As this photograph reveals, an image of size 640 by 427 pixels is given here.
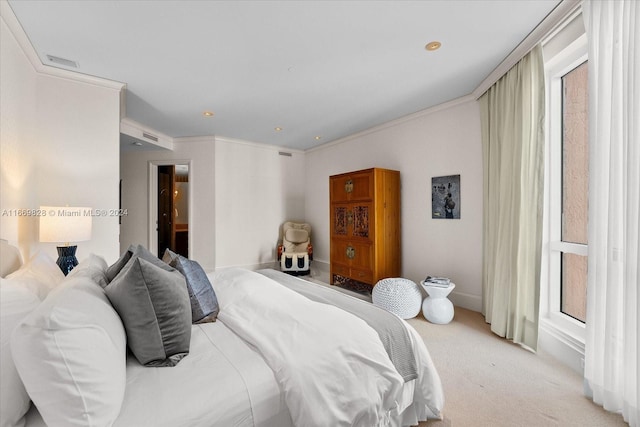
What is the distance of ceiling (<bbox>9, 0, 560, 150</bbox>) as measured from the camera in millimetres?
1969

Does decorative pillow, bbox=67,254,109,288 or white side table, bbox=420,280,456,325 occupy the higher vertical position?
decorative pillow, bbox=67,254,109,288

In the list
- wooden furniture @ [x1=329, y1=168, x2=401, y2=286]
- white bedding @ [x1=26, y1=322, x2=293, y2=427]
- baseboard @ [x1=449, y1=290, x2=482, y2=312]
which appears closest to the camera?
white bedding @ [x1=26, y1=322, x2=293, y2=427]

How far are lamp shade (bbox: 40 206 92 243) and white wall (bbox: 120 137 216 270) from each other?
2.64 m

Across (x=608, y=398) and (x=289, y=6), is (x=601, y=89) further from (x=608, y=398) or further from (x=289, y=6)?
(x=289, y=6)

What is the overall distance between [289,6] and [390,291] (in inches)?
111

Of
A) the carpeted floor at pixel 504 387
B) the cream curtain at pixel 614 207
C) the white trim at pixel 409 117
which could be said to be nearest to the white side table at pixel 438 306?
the carpeted floor at pixel 504 387

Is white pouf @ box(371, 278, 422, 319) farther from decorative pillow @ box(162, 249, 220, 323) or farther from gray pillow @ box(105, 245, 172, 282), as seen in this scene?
gray pillow @ box(105, 245, 172, 282)

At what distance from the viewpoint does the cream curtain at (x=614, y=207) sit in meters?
1.55

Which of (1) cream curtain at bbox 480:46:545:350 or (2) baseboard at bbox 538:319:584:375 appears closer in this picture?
(2) baseboard at bbox 538:319:584:375

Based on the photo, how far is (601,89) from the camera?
175 cm

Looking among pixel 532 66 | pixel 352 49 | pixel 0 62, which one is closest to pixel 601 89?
pixel 532 66

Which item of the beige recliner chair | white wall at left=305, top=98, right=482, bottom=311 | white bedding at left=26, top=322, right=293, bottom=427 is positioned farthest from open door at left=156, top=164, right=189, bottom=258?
white bedding at left=26, top=322, right=293, bottom=427

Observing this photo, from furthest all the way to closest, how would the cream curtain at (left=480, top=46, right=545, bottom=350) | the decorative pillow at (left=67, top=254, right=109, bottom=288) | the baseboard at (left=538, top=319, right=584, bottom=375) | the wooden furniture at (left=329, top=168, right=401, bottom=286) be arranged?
the wooden furniture at (left=329, top=168, right=401, bottom=286) → the cream curtain at (left=480, top=46, right=545, bottom=350) → the baseboard at (left=538, top=319, right=584, bottom=375) → the decorative pillow at (left=67, top=254, right=109, bottom=288)

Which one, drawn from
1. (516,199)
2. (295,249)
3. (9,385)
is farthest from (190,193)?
(516,199)
